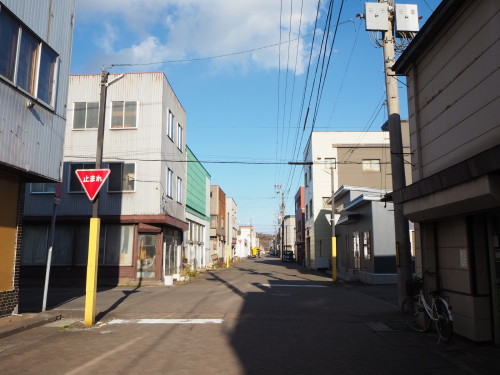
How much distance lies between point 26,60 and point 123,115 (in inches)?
548

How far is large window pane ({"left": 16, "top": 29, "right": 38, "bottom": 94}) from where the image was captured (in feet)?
34.3

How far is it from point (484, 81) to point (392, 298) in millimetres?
11083

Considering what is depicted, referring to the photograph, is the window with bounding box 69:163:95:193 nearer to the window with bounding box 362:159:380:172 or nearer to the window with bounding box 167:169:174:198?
the window with bounding box 167:169:174:198

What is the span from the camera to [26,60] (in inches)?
422

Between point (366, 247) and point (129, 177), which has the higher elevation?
point (129, 177)

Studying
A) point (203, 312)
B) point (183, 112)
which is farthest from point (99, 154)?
point (183, 112)

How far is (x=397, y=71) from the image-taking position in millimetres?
11180

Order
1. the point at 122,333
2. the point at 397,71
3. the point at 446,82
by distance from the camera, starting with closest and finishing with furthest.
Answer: the point at 446,82, the point at 122,333, the point at 397,71

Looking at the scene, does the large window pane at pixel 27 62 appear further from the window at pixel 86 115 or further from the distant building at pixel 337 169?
the distant building at pixel 337 169

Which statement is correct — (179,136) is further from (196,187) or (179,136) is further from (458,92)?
(458,92)

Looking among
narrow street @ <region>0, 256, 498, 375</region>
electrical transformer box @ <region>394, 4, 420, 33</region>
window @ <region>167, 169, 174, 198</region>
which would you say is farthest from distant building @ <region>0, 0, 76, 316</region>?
window @ <region>167, 169, 174, 198</region>

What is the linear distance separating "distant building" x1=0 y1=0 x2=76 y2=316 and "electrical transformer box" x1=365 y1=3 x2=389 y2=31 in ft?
28.6

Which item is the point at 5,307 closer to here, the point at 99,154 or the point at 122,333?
the point at 122,333

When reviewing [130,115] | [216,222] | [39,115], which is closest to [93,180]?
[39,115]
